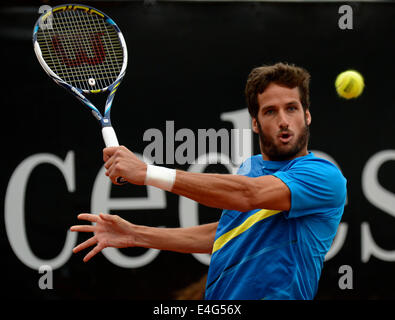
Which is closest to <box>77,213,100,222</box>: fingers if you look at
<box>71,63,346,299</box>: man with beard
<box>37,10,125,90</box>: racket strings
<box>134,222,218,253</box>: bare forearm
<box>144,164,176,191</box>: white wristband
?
<box>71,63,346,299</box>: man with beard

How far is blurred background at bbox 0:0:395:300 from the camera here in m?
4.14

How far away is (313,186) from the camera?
1.93 metres

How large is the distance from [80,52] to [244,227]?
4.66 feet

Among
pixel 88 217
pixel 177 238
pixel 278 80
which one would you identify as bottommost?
pixel 177 238

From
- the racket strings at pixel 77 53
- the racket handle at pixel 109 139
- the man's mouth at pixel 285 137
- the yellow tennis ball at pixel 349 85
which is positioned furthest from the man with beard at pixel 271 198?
the yellow tennis ball at pixel 349 85

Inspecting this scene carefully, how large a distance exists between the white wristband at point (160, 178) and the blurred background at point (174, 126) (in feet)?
7.57

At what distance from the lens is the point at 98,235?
2332mm

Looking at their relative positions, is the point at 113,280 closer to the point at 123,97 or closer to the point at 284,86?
the point at 123,97

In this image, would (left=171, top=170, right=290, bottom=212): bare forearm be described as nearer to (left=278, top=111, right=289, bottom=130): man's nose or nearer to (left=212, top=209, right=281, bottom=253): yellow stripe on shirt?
(left=212, top=209, right=281, bottom=253): yellow stripe on shirt

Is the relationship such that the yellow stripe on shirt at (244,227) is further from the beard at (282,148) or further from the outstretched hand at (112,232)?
the outstretched hand at (112,232)

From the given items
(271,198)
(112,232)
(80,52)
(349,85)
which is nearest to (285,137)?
(271,198)

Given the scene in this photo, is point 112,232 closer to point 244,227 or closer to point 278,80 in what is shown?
point 244,227

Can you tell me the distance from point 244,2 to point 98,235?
2.84 metres

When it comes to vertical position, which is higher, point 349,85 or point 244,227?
point 349,85
